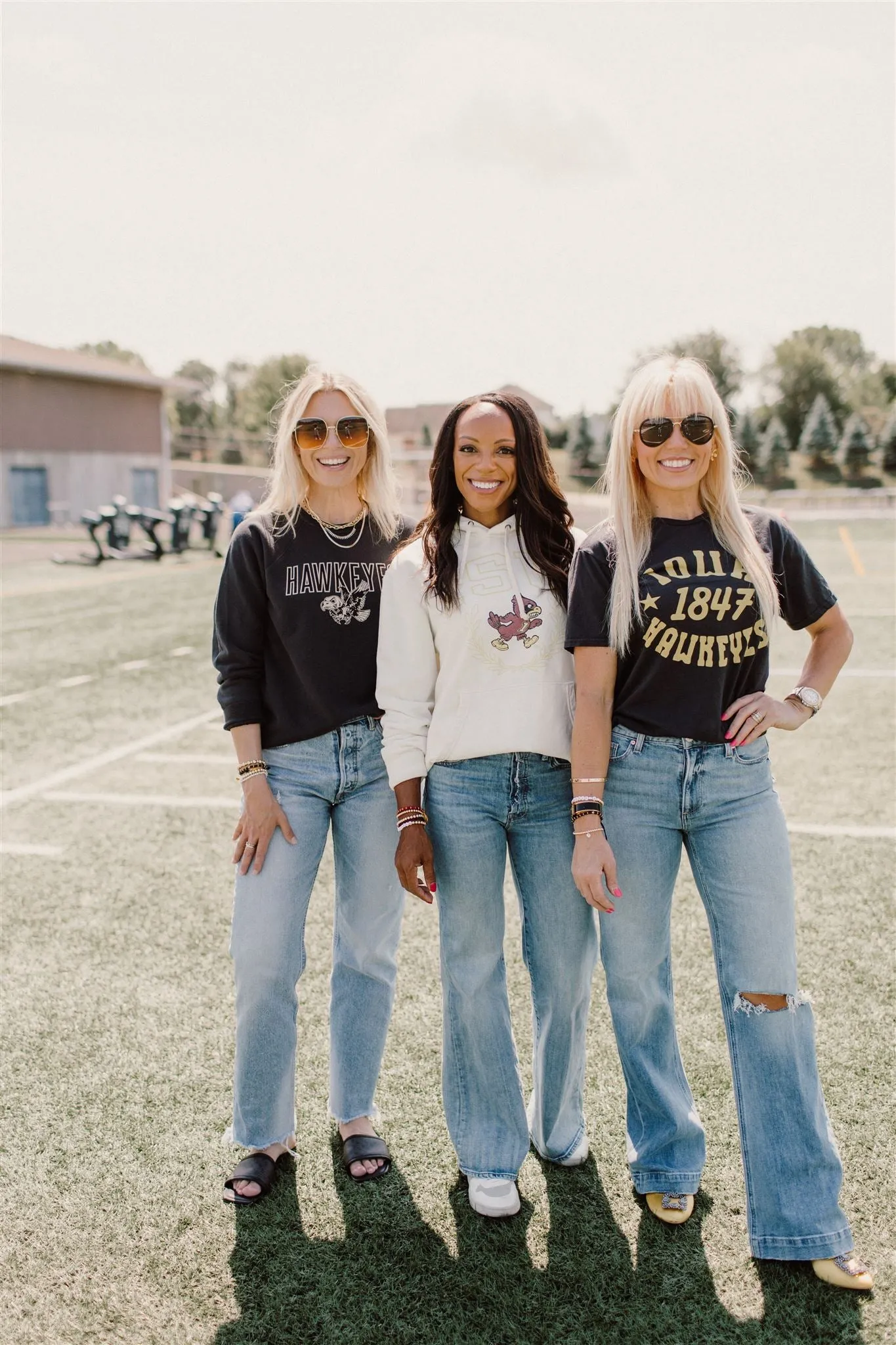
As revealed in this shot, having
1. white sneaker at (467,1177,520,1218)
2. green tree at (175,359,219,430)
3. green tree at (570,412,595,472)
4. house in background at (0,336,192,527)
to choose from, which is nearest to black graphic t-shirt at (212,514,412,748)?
white sneaker at (467,1177,520,1218)

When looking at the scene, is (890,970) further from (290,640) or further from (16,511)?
(16,511)

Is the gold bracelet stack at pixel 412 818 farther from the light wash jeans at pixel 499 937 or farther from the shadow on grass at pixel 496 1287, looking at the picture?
the shadow on grass at pixel 496 1287

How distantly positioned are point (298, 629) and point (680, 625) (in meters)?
0.94

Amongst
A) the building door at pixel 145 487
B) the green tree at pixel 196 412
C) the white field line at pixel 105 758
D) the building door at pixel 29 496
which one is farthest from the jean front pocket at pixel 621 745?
the green tree at pixel 196 412

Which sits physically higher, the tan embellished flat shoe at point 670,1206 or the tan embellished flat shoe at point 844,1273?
the tan embellished flat shoe at point 844,1273

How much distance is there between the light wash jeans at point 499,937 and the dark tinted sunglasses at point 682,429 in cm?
77

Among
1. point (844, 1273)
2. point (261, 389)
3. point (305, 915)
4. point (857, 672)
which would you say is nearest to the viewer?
point (844, 1273)

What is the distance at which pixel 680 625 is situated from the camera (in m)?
2.35

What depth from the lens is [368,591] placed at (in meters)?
2.71

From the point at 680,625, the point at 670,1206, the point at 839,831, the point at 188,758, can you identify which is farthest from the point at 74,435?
the point at 670,1206

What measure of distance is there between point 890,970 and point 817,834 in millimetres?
1554

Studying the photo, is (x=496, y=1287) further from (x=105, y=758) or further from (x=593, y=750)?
(x=105, y=758)

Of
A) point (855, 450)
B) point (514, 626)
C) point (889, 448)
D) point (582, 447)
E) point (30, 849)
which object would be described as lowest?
point (30, 849)

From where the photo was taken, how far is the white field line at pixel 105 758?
6320mm
